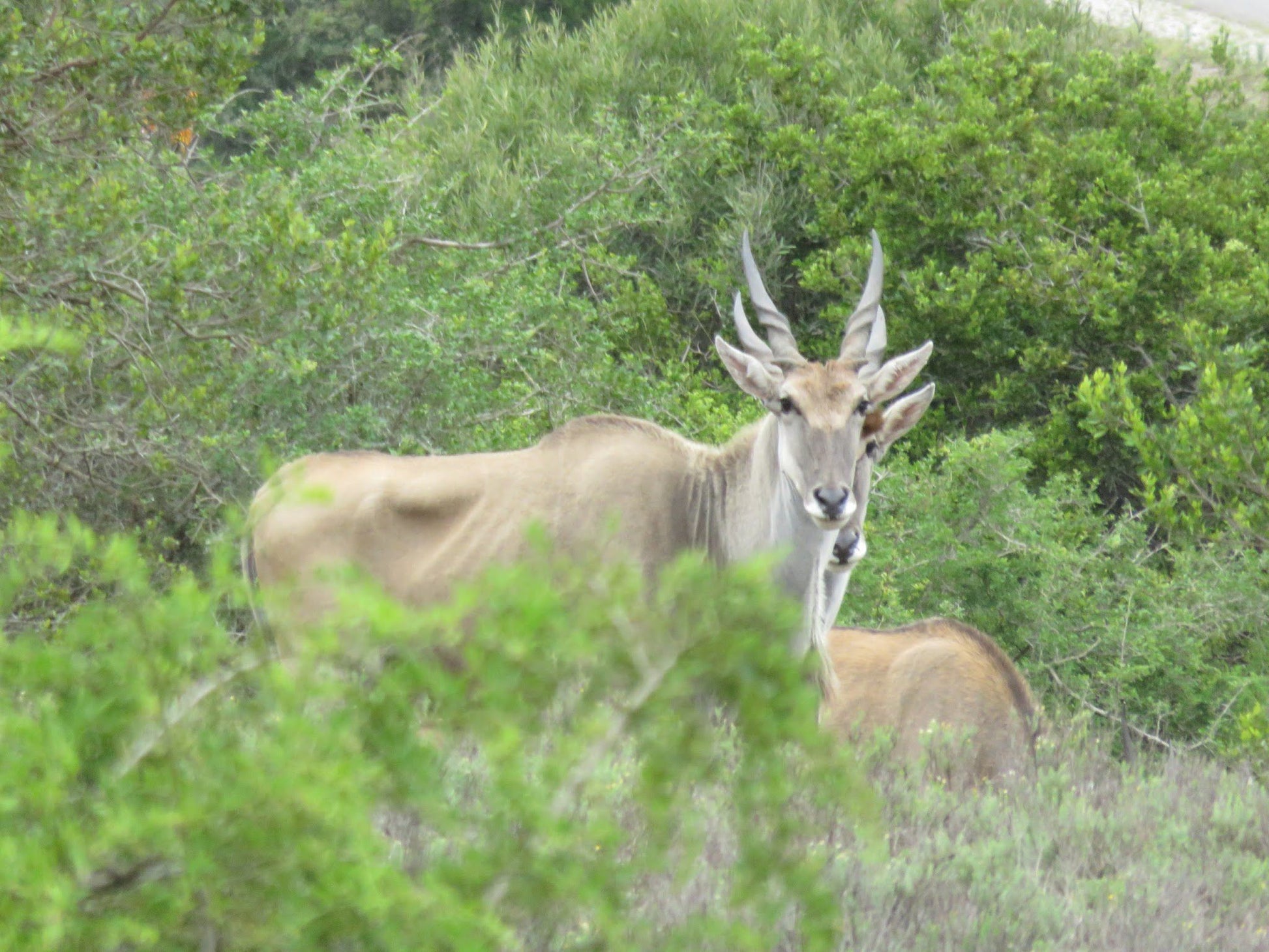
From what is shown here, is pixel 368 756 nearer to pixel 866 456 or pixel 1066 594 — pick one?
pixel 866 456

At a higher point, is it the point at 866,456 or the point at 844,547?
the point at 866,456

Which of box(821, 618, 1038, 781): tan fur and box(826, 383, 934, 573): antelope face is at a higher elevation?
box(826, 383, 934, 573): antelope face

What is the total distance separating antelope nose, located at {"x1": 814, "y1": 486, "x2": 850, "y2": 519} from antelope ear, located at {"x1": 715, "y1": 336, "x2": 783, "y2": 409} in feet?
1.67

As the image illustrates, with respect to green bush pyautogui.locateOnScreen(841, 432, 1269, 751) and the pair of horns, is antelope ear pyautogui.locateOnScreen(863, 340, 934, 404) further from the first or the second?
green bush pyautogui.locateOnScreen(841, 432, 1269, 751)

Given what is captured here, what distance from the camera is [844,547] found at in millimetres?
5961

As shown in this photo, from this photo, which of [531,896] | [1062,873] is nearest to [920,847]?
[1062,873]

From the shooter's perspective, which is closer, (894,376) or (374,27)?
(894,376)

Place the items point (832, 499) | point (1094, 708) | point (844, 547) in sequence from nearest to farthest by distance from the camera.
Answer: point (832, 499) < point (844, 547) < point (1094, 708)

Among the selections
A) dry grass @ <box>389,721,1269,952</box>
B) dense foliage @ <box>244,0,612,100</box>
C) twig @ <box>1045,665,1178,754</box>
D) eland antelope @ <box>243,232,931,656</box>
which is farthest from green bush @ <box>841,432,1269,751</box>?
dense foliage @ <box>244,0,612,100</box>

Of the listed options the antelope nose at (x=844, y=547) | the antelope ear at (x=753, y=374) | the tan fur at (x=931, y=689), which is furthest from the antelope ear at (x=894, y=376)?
the tan fur at (x=931, y=689)

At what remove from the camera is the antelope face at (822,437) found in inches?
218

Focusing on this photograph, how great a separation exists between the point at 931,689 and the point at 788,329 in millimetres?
1576

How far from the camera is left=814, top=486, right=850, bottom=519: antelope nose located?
5.48 meters

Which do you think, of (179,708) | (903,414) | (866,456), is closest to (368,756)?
(179,708)
